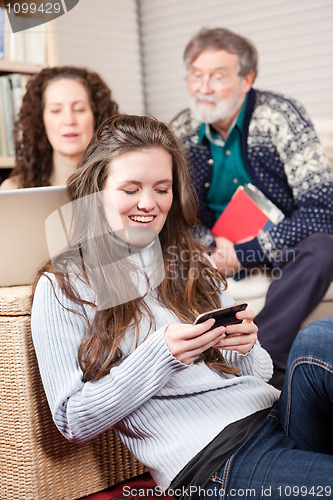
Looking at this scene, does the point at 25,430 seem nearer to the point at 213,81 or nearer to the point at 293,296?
the point at 293,296

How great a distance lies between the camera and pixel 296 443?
34.8 inches

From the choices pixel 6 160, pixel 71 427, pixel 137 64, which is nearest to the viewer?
pixel 71 427

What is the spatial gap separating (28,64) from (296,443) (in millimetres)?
1830

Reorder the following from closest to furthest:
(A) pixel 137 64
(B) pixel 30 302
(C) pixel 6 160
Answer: (B) pixel 30 302
(C) pixel 6 160
(A) pixel 137 64

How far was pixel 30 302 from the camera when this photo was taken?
Result: 3.32ft

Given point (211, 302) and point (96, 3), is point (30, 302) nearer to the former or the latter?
point (211, 302)

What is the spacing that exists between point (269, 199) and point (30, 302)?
3.74 feet

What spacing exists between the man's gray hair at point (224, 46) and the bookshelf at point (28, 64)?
0.53m

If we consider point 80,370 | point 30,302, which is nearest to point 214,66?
point 30,302

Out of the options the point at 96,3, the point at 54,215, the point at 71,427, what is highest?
the point at 96,3

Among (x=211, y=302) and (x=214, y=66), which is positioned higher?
(x=214, y=66)

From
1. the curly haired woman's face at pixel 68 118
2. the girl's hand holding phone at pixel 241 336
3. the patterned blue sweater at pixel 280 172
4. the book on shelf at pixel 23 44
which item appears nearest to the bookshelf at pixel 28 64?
the book on shelf at pixel 23 44

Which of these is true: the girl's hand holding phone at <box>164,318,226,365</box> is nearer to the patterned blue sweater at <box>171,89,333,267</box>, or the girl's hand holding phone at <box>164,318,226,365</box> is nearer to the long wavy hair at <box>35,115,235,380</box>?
the long wavy hair at <box>35,115,235,380</box>

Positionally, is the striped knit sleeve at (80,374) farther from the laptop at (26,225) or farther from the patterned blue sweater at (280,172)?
the patterned blue sweater at (280,172)
